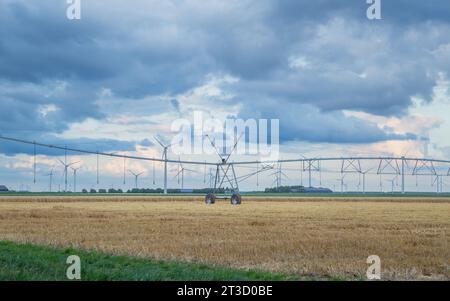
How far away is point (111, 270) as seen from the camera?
17.3 meters

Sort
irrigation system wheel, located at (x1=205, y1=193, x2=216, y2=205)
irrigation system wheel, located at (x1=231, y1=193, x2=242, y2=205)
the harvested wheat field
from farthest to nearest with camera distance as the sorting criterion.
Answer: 1. irrigation system wheel, located at (x1=205, y1=193, x2=216, y2=205)
2. irrigation system wheel, located at (x1=231, y1=193, x2=242, y2=205)
3. the harvested wheat field

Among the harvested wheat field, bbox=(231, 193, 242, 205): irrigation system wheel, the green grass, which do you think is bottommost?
the harvested wheat field

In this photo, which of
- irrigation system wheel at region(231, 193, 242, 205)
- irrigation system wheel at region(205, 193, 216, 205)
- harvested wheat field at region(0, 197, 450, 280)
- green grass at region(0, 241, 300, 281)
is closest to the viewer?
green grass at region(0, 241, 300, 281)

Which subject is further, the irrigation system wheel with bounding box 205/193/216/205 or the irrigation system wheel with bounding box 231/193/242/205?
the irrigation system wheel with bounding box 205/193/216/205

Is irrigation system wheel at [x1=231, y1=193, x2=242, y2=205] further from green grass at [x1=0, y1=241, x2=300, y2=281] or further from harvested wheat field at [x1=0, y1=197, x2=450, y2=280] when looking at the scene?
green grass at [x1=0, y1=241, x2=300, y2=281]

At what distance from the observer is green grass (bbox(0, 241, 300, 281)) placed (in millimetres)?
16125

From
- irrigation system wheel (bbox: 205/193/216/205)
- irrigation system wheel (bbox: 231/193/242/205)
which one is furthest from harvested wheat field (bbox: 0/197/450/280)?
irrigation system wheel (bbox: 205/193/216/205)

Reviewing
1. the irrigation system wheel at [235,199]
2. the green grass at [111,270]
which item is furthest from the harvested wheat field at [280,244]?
the irrigation system wheel at [235,199]

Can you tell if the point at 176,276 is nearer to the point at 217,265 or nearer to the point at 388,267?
the point at 217,265

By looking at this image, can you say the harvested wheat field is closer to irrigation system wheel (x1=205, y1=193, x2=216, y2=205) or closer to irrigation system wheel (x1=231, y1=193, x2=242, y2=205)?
irrigation system wheel (x1=231, y1=193, x2=242, y2=205)

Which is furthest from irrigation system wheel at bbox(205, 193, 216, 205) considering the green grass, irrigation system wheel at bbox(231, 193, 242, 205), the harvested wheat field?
the green grass

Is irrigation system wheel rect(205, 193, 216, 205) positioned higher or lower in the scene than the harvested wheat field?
higher
